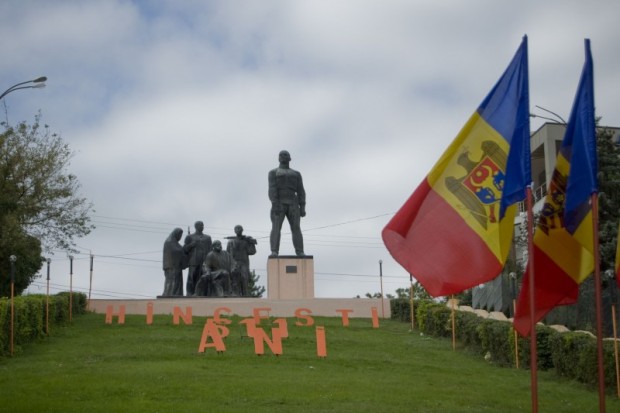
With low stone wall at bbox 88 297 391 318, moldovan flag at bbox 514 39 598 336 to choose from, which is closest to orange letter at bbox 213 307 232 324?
low stone wall at bbox 88 297 391 318

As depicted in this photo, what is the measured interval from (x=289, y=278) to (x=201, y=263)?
313 cm

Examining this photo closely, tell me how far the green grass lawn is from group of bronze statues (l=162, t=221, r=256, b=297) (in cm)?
710

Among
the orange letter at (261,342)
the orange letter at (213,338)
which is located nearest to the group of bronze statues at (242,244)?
the orange letter at (213,338)

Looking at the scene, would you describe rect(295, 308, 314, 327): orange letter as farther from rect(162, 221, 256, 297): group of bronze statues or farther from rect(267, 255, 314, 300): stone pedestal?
rect(162, 221, 256, 297): group of bronze statues

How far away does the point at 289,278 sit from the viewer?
33781 millimetres

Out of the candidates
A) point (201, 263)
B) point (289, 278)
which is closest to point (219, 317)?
point (289, 278)

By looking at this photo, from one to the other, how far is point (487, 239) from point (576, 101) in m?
1.94

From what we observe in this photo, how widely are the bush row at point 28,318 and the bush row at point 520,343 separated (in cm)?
1021

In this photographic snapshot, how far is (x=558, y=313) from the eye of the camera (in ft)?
83.7

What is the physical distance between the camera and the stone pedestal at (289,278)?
33688 millimetres

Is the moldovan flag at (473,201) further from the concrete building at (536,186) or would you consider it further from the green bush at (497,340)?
the concrete building at (536,186)

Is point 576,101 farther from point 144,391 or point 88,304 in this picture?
point 88,304

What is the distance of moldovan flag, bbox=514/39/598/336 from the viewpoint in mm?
11773

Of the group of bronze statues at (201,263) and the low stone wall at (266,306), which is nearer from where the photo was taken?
the low stone wall at (266,306)
